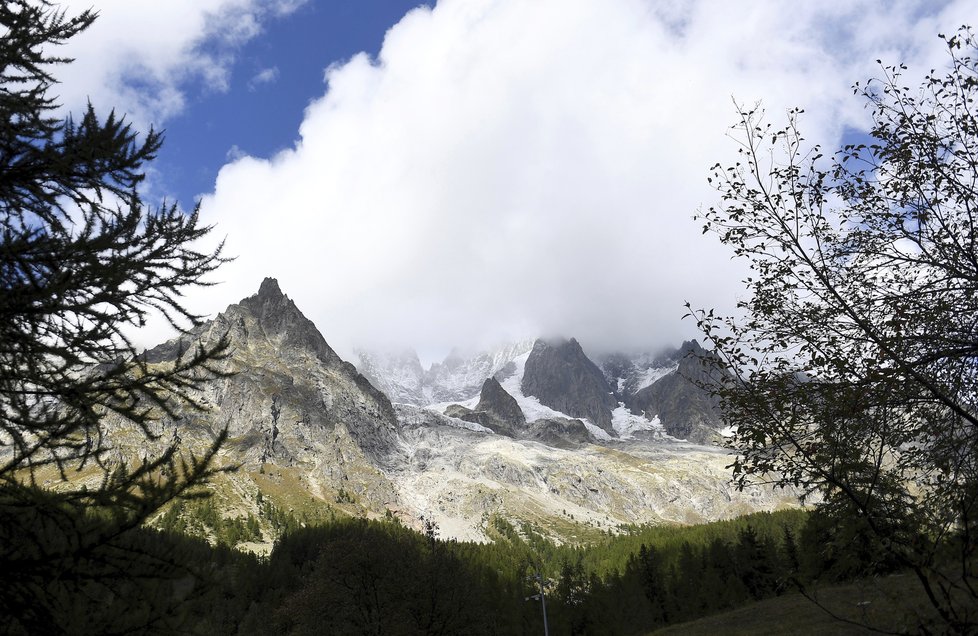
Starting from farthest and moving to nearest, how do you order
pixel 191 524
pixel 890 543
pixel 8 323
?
pixel 191 524 < pixel 8 323 < pixel 890 543

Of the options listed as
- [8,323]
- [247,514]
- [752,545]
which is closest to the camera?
[8,323]

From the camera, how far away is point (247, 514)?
173 meters

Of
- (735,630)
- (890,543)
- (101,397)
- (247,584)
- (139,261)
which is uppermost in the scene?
(139,261)

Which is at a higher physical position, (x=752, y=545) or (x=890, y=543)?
(x=890, y=543)

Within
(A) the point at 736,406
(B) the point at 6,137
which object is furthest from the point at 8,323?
(A) the point at 736,406

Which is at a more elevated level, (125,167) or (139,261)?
(125,167)

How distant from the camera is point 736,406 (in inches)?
287

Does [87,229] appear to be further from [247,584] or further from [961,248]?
[247,584]

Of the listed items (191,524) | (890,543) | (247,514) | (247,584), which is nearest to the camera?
(890,543)

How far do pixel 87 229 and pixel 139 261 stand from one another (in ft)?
2.37

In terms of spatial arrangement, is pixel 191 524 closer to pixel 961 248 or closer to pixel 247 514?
pixel 247 514

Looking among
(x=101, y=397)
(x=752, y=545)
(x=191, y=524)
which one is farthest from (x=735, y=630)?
(x=191, y=524)

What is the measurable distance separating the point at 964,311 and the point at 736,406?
3.06 m

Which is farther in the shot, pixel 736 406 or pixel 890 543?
pixel 736 406
